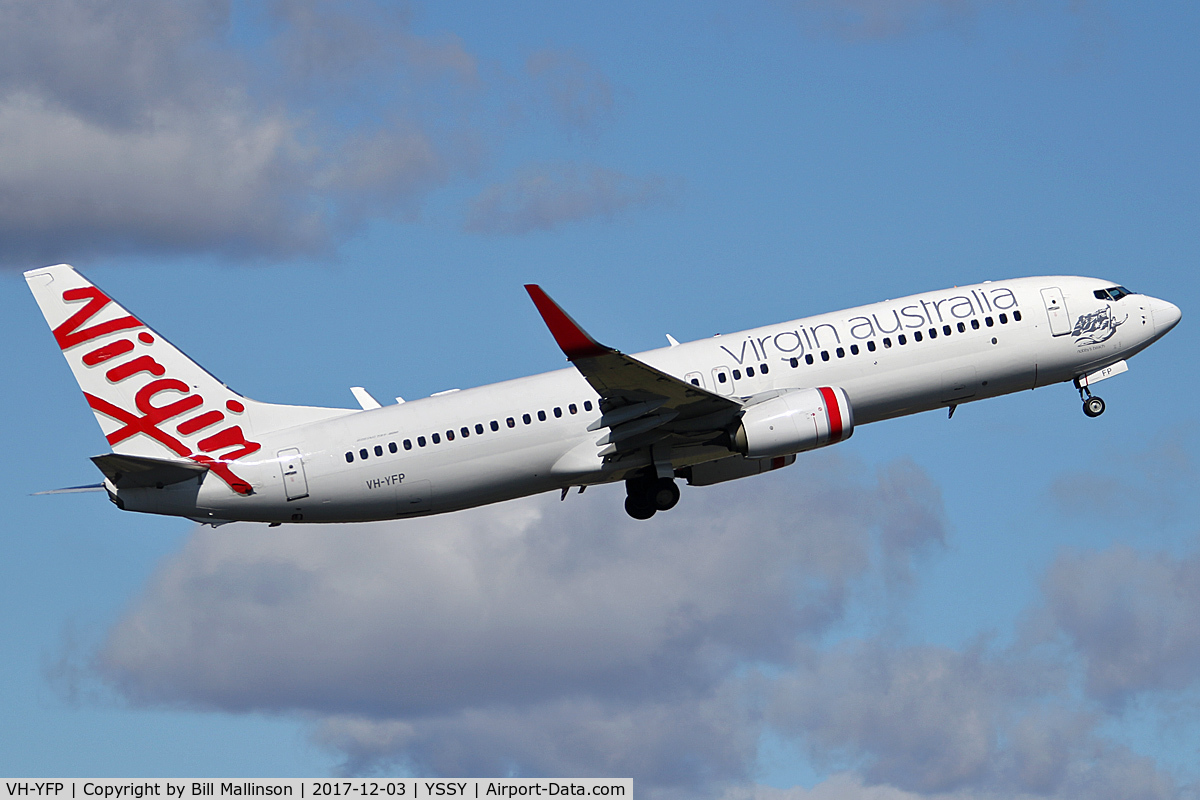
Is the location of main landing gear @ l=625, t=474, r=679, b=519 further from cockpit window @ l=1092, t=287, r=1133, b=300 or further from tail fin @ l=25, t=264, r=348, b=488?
cockpit window @ l=1092, t=287, r=1133, b=300

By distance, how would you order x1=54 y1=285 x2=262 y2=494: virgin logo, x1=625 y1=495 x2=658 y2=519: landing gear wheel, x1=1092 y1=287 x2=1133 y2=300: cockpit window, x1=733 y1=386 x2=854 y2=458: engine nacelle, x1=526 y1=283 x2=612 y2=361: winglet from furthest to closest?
x1=1092 y1=287 x2=1133 y2=300: cockpit window
x1=625 y1=495 x2=658 y2=519: landing gear wheel
x1=54 y1=285 x2=262 y2=494: virgin logo
x1=733 y1=386 x2=854 y2=458: engine nacelle
x1=526 y1=283 x2=612 y2=361: winglet

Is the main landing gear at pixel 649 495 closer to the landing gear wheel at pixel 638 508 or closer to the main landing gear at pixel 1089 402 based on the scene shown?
the landing gear wheel at pixel 638 508

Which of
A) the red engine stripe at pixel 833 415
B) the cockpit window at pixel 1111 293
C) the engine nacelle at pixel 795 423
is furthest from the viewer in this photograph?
the cockpit window at pixel 1111 293

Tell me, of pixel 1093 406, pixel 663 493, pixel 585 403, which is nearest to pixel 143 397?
pixel 585 403

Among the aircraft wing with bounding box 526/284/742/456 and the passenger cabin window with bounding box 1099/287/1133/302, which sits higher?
the passenger cabin window with bounding box 1099/287/1133/302

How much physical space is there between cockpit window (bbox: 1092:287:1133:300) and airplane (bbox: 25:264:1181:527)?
1.25 m

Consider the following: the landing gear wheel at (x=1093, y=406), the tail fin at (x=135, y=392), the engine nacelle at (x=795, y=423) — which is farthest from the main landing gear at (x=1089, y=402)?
the tail fin at (x=135, y=392)

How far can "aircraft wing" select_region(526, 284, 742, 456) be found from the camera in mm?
45550

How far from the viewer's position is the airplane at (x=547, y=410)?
160ft

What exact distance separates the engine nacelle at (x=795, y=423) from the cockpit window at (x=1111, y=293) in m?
11.6

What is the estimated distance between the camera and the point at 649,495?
5262 cm

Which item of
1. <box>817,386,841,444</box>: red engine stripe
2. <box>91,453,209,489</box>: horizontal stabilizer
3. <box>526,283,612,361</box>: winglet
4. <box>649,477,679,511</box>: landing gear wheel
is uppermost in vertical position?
<box>526,283,612,361</box>: winglet

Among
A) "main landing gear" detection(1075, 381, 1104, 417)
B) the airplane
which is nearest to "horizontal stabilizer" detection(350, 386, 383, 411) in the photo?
the airplane

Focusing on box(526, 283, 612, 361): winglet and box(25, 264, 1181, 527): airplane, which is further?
box(25, 264, 1181, 527): airplane
